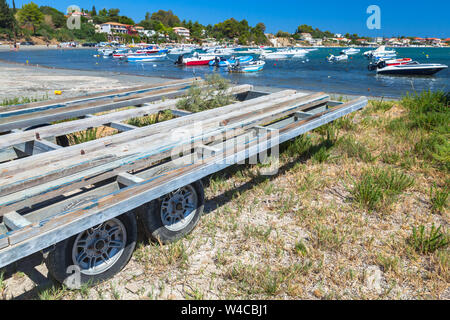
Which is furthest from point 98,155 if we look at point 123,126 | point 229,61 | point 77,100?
point 229,61

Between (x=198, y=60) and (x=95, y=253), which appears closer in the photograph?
(x=95, y=253)

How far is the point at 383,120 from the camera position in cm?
814

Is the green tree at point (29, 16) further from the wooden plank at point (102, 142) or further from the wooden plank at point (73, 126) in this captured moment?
the wooden plank at point (102, 142)

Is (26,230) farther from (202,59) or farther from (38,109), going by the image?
(202,59)

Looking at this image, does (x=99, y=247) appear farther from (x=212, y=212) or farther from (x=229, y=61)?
(x=229, y=61)

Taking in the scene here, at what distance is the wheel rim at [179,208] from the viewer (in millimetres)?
3525

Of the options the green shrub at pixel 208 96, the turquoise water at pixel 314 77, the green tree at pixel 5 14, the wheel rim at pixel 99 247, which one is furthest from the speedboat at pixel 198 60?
the green tree at pixel 5 14

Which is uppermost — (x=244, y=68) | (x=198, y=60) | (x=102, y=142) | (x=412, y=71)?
(x=198, y=60)

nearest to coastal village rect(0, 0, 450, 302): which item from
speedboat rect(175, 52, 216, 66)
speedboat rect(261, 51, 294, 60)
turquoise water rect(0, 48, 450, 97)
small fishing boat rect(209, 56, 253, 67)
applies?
turquoise water rect(0, 48, 450, 97)

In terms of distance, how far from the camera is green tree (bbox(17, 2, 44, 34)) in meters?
172

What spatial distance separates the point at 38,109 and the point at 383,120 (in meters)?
6.98

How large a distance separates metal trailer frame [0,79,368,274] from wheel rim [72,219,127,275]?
0.92 ft

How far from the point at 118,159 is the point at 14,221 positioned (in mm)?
1042

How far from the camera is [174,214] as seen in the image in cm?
363
